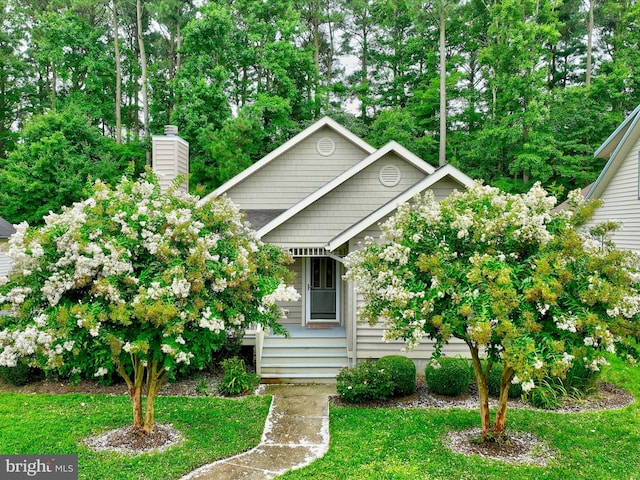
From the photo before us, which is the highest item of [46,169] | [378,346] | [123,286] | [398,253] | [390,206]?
[46,169]

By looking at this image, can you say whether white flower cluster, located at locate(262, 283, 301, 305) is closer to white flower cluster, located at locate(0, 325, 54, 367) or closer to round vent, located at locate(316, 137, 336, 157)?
white flower cluster, located at locate(0, 325, 54, 367)

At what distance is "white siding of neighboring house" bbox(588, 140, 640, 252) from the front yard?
21.2 ft

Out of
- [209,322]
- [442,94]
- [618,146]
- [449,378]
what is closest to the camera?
[209,322]

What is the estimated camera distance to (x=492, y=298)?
5.23 m

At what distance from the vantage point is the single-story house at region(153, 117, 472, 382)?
983 centimetres

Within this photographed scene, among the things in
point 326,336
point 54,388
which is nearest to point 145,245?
point 54,388

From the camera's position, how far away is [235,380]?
8961mm

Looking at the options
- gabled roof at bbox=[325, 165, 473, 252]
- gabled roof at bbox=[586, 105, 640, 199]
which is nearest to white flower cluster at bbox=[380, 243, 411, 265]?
gabled roof at bbox=[325, 165, 473, 252]

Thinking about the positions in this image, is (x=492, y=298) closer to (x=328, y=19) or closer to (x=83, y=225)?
(x=83, y=225)

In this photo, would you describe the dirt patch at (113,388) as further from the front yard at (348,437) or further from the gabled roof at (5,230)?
the gabled roof at (5,230)

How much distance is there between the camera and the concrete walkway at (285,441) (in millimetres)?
5766

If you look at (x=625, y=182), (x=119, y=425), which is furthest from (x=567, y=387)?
(x=625, y=182)

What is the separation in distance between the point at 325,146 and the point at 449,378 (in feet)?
26.8

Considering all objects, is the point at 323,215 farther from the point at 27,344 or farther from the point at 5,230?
the point at 5,230
